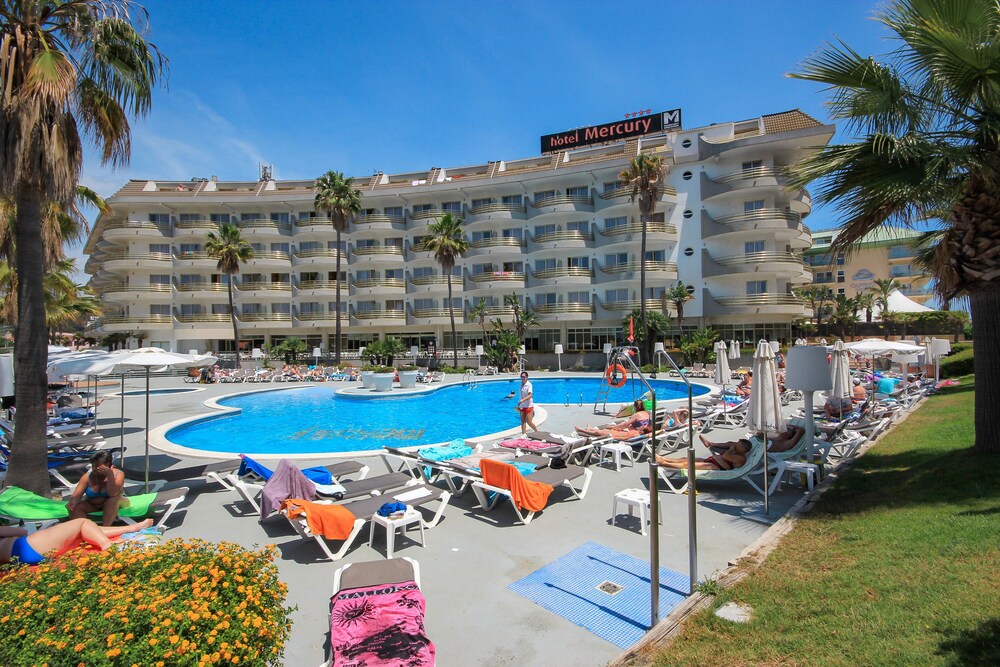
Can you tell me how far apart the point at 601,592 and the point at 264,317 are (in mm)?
48789

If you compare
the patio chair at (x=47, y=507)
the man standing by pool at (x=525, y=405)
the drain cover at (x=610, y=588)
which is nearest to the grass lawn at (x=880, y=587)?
the drain cover at (x=610, y=588)

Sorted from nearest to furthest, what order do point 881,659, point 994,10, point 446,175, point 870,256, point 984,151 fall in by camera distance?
point 881,659, point 994,10, point 984,151, point 446,175, point 870,256

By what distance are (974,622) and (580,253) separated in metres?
40.8

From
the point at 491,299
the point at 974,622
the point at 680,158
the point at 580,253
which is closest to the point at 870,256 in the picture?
the point at 680,158

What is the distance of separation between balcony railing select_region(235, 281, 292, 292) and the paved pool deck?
42571 millimetres

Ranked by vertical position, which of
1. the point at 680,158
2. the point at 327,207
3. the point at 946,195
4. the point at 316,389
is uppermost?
the point at 680,158

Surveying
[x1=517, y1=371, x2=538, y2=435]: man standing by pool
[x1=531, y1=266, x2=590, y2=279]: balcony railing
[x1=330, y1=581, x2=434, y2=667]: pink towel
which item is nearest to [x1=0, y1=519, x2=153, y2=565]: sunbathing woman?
[x1=330, y1=581, x2=434, y2=667]: pink towel

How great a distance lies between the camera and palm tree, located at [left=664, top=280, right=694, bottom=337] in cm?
3850

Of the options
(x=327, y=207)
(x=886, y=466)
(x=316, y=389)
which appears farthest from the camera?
(x=327, y=207)

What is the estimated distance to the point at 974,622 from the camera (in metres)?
3.60

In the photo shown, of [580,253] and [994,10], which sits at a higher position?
[580,253]

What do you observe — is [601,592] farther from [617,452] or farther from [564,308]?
[564,308]

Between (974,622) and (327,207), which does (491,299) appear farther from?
(974,622)

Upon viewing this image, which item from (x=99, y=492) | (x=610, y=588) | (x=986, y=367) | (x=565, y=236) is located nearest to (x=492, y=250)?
(x=565, y=236)
